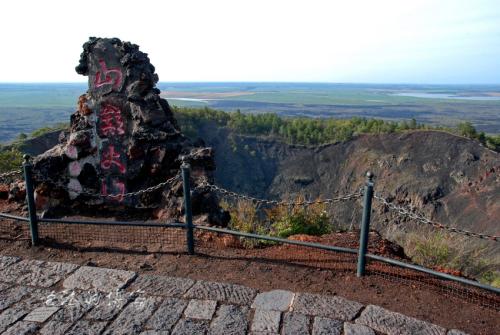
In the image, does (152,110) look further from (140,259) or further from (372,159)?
(372,159)

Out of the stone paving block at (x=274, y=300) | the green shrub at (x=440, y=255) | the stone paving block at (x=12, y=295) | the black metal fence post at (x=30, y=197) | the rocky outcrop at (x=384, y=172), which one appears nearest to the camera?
the stone paving block at (x=274, y=300)

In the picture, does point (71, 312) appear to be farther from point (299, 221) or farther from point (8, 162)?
point (8, 162)

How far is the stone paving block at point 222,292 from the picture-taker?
171 inches

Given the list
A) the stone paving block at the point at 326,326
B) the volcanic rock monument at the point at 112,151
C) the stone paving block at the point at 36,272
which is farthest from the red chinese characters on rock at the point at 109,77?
the stone paving block at the point at 326,326

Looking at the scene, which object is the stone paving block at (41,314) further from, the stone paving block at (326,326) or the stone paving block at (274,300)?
the stone paving block at (326,326)

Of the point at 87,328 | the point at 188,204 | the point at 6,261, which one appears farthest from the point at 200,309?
the point at 6,261

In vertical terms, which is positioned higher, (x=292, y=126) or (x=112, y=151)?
(x=112, y=151)

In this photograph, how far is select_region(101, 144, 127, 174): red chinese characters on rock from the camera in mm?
7605

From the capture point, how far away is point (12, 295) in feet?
14.6

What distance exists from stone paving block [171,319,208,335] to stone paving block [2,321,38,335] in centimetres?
128

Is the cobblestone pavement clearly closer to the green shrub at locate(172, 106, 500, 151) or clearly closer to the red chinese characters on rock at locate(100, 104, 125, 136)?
the red chinese characters on rock at locate(100, 104, 125, 136)

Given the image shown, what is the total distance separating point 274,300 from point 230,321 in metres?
0.57

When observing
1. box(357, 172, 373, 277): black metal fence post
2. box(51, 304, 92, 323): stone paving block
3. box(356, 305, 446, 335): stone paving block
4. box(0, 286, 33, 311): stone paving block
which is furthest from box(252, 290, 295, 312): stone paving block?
box(0, 286, 33, 311): stone paving block

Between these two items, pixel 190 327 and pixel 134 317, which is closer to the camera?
pixel 190 327
